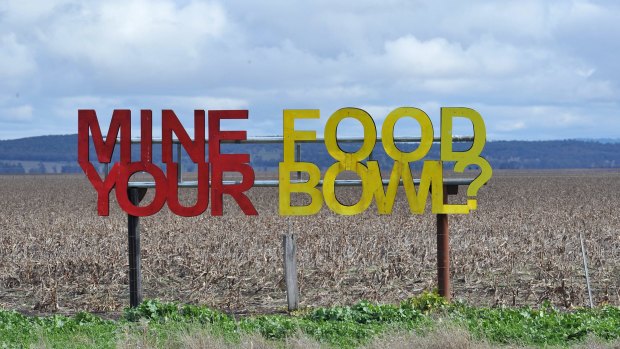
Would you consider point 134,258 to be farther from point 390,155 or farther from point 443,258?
point 443,258

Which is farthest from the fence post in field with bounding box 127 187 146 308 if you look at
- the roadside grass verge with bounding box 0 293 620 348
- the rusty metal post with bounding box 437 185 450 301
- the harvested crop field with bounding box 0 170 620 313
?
the rusty metal post with bounding box 437 185 450 301

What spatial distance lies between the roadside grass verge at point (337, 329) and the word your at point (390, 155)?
178 centimetres

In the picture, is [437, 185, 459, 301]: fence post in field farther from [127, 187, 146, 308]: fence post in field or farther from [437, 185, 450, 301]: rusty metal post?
[127, 187, 146, 308]: fence post in field

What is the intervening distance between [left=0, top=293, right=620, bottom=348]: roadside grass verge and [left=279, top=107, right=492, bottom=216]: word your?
1.78 m

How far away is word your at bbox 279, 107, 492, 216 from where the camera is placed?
15.1 metres

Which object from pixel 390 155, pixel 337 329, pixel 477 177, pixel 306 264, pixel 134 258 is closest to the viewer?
pixel 337 329

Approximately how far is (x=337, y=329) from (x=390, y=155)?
336cm

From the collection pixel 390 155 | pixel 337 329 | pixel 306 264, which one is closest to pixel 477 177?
pixel 390 155

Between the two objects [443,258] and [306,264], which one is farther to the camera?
[306,264]

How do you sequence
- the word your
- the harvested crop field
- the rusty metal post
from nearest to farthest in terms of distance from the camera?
the word your, the rusty metal post, the harvested crop field

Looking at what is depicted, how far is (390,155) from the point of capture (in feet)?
49.2

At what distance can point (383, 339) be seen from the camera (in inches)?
456

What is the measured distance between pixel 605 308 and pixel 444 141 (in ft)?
11.3

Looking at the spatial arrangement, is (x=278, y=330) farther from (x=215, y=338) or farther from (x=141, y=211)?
(x=141, y=211)
